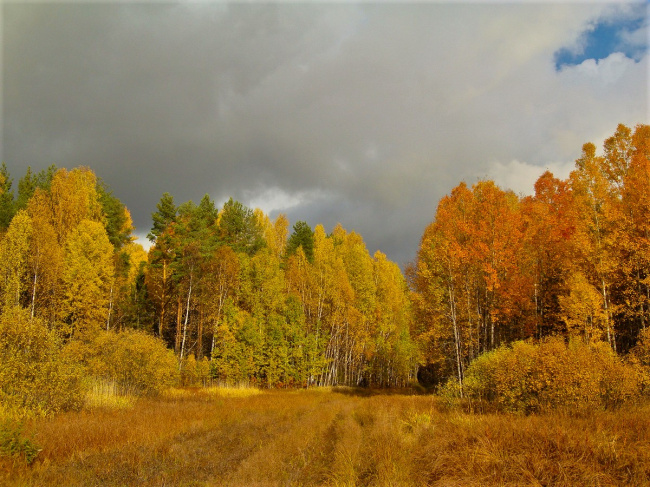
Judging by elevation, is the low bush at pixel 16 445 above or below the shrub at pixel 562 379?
below

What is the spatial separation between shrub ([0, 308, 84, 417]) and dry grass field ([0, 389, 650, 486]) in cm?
89

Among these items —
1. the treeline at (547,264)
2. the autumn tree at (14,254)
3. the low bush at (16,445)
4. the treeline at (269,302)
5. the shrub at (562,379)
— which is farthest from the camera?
the treeline at (269,302)

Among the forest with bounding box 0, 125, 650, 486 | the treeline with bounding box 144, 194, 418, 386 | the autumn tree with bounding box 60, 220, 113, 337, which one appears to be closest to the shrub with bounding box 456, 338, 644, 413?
the forest with bounding box 0, 125, 650, 486

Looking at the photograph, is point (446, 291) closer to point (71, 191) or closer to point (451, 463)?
point (451, 463)

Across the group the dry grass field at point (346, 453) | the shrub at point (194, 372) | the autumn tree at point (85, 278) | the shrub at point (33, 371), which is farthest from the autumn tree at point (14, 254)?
the dry grass field at point (346, 453)

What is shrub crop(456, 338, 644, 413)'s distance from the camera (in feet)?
36.4

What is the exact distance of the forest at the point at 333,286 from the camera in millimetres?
19266

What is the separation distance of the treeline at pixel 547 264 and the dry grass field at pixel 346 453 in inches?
393

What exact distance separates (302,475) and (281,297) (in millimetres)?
25951

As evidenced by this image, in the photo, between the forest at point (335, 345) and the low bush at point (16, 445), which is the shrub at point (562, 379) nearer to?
the forest at point (335, 345)

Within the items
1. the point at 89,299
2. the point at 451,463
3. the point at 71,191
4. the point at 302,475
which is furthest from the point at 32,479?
the point at 71,191

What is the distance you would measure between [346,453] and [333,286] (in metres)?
27.2

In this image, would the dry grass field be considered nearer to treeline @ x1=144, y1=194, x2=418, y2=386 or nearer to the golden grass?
the golden grass

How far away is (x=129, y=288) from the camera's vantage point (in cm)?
3597
